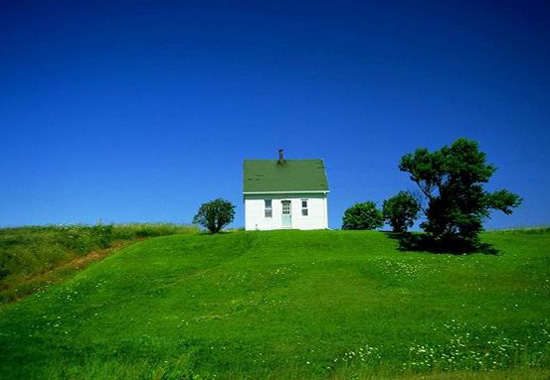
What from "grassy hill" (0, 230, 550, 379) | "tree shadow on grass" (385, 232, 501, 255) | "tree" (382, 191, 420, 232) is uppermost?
"tree" (382, 191, 420, 232)

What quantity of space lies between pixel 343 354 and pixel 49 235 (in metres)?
37.8

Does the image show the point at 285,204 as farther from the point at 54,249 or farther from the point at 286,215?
the point at 54,249

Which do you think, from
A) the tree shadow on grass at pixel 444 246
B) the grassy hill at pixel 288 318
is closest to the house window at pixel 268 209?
the tree shadow on grass at pixel 444 246

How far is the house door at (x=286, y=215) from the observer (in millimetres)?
58344

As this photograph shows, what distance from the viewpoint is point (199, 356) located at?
62.3 feet

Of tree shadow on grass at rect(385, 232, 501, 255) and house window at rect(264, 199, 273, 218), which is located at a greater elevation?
house window at rect(264, 199, 273, 218)

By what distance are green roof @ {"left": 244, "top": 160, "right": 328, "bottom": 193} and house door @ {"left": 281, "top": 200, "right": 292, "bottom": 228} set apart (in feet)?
5.82

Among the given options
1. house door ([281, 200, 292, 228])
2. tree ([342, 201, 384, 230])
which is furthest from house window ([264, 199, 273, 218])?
tree ([342, 201, 384, 230])

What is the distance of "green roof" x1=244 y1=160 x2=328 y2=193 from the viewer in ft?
194

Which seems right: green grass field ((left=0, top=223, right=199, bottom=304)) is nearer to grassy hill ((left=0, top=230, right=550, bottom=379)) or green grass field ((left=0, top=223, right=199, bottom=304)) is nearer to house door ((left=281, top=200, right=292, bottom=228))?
grassy hill ((left=0, top=230, right=550, bottom=379))

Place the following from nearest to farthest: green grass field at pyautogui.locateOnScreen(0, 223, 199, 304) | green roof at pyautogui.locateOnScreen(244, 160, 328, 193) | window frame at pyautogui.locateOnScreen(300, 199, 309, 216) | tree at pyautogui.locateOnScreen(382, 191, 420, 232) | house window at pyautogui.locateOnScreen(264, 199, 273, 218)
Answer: green grass field at pyautogui.locateOnScreen(0, 223, 199, 304) → tree at pyautogui.locateOnScreen(382, 191, 420, 232) → house window at pyautogui.locateOnScreen(264, 199, 273, 218) → window frame at pyautogui.locateOnScreen(300, 199, 309, 216) → green roof at pyautogui.locateOnScreen(244, 160, 328, 193)

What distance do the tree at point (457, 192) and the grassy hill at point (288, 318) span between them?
4.22 metres

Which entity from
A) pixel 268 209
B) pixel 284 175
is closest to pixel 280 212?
pixel 268 209

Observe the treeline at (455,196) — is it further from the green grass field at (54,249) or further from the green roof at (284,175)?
the green grass field at (54,249)
